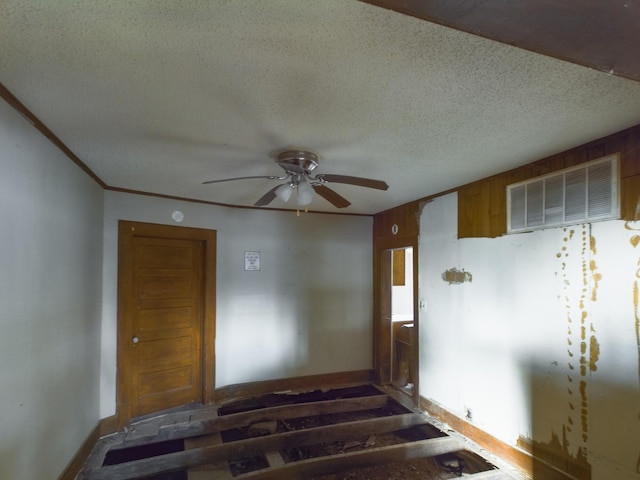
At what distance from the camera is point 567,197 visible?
234 centimetres

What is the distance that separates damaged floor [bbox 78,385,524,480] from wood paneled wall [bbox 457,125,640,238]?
1977 mm

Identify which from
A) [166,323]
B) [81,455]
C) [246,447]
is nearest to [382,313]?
[246,447]

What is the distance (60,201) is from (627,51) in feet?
9.36

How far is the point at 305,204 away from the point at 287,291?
2.21 m

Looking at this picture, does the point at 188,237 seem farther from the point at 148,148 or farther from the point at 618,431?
the point at 618,431

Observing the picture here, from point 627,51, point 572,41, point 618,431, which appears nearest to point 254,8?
point 572,41

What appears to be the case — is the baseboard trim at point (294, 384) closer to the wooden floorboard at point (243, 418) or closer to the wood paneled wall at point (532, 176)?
the wooden floorboard at point (243, 418)

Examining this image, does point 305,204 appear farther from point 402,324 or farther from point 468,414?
point 402,324

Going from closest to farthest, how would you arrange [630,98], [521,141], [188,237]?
1. [630,98]
2. [521,141]
3. [188,237]

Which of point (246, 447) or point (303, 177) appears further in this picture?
point (246, 447)

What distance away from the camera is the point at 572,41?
67 centimetres

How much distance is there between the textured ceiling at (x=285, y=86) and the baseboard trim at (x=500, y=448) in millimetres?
2293

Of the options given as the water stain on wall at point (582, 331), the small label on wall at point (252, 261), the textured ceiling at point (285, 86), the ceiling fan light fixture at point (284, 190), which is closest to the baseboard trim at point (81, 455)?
the small label on wall at point (252, 261)

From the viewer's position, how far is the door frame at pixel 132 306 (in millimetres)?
3309
